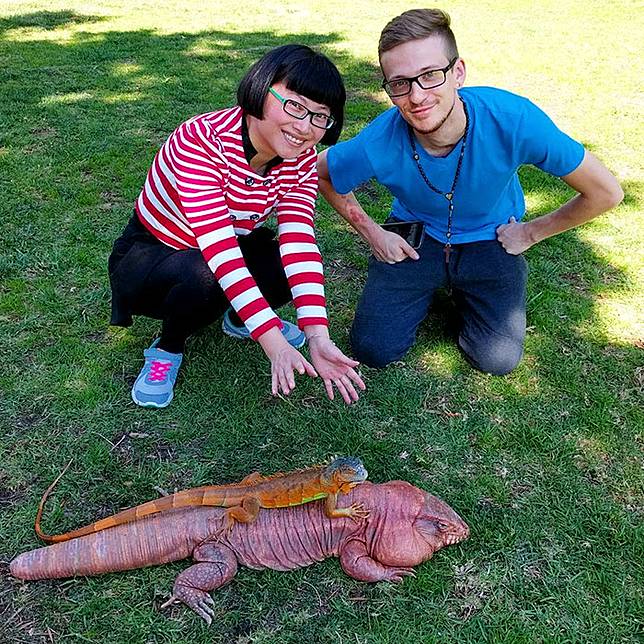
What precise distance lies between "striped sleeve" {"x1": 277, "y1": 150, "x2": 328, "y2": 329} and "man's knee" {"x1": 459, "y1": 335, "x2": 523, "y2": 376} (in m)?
1.01

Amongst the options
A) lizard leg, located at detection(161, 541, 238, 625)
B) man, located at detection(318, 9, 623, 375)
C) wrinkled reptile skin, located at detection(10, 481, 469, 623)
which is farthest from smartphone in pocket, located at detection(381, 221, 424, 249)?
lizard leg, located at detection(161, 541, 238, 625)

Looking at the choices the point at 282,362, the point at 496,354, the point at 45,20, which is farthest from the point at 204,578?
the point at 45,20

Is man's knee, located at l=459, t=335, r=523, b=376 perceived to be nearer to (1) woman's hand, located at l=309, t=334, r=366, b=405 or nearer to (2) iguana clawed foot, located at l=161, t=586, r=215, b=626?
(1) woman's hand, located at l=309, t=334, r=366, b=405

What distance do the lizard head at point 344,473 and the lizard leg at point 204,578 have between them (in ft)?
1.58

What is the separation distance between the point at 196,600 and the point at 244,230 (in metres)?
1.67

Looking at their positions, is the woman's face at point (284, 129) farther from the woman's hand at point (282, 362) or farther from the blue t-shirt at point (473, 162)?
the woman's hand at point (282, 362)

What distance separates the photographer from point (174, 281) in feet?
10.9

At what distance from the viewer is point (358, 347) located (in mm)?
3797

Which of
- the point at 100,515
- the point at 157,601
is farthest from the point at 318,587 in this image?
the point at 100,515

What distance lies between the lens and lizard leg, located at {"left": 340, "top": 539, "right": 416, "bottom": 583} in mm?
2658

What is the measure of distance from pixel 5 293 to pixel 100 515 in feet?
6.27

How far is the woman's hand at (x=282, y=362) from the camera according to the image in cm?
282

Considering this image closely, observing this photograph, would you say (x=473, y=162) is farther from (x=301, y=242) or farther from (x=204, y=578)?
(x=204, y=578)

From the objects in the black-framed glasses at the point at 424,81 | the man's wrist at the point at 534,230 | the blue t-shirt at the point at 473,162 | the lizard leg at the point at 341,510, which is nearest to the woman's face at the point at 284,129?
the black-framed glasses at the point at 424,81
